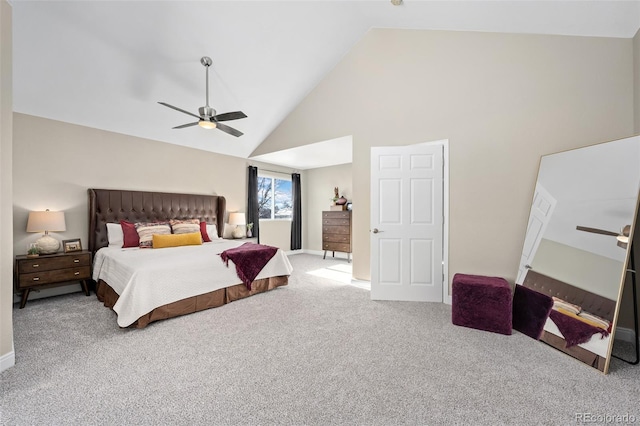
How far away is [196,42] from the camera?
3.38 m

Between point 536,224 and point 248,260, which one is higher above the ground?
point 536,224

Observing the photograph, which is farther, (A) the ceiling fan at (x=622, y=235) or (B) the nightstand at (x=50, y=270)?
(B) the nightstand at (x=50, y=270)

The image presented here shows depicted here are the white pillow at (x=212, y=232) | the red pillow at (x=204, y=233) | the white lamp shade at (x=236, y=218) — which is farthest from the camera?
the white lamp shade at (x=236, y=218)

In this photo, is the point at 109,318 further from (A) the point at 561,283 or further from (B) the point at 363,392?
(A) the point at 561,283

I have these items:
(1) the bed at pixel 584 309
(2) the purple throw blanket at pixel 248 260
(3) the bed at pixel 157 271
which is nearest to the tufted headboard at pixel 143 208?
(3) the bed at pixel 157 271

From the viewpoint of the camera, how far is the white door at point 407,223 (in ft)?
11.8

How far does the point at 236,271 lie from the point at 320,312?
1.24 meters

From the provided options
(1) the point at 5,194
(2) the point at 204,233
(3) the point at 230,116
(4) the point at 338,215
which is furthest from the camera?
(4) the point at 338,215

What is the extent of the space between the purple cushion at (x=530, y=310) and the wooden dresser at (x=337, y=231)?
11.9ft

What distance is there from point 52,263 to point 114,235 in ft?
2.63

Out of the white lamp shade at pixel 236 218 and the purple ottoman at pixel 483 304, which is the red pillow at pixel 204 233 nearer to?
the white lamp shade at pixel 236 218

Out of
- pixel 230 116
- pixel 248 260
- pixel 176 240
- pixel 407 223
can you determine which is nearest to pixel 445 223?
pixel 407 223

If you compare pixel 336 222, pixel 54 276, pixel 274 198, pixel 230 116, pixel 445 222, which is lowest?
pixel 54 276

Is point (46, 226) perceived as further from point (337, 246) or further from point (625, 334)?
point (625, 334)
